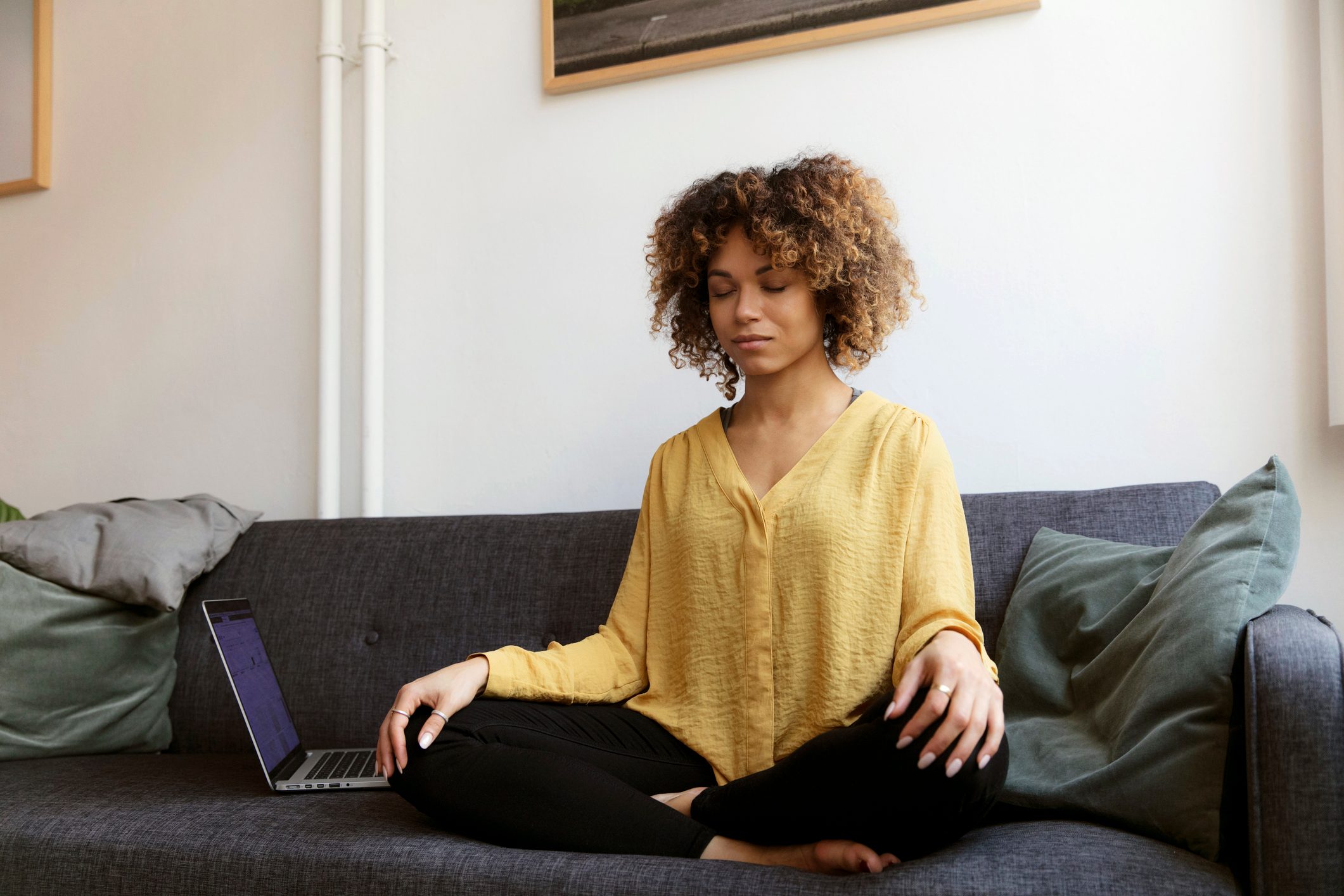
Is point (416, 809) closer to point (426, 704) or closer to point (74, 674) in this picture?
point (426, 704)

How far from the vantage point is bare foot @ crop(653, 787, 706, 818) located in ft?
3.72

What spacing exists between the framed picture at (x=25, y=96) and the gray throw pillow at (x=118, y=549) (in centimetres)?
109

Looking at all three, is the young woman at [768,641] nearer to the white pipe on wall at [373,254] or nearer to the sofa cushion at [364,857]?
the sofa cushion at [364,857]

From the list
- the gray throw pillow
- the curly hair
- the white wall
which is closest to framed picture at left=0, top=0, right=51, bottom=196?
the white wall

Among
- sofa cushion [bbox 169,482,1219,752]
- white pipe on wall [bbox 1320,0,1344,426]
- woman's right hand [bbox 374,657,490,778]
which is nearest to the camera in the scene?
woman's right hand [bbox 374,657,490,778]

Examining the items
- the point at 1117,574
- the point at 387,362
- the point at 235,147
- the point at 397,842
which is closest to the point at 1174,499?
the point at 1117,574

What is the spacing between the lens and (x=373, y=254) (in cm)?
209

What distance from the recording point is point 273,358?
2189mm

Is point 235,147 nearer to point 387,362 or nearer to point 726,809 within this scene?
point 387,362

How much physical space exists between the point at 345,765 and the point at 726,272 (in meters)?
0.86

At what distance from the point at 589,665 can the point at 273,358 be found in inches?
49.5

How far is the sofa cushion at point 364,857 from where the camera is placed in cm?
90

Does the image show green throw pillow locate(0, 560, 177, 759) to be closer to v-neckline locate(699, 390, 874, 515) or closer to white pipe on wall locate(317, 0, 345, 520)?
white pipe on wall locate(317, 0, 345, 520)

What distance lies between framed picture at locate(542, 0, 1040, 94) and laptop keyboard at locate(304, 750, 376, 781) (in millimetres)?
1266
